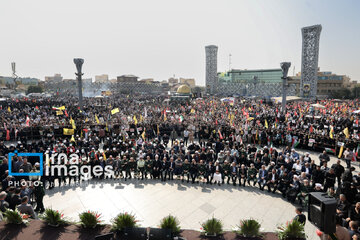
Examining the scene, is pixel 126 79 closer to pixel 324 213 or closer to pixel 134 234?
pixel 134 234

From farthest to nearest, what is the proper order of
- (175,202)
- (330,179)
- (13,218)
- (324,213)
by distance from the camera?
(330,179) → (175,202) → (13,218) → (324,213)

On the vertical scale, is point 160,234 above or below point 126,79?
below

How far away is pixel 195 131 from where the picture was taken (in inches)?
866

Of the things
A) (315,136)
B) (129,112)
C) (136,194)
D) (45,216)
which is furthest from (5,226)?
(129,112)

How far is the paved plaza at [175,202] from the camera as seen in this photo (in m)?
8.62

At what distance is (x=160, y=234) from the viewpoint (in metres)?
5.13

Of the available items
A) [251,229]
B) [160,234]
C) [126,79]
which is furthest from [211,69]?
[160,234]

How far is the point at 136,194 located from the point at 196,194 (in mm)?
2988

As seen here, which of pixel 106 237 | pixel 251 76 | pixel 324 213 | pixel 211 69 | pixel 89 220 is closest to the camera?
pixel 324 213

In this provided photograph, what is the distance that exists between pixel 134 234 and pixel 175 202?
492 cm

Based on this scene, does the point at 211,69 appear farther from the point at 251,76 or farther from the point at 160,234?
the point at 160,234

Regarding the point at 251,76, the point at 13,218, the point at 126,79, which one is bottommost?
the point at 13,218

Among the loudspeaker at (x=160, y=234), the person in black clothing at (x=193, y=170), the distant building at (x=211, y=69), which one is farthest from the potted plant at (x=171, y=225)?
the distant building at (x=211, y=69)

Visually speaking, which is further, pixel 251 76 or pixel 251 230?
pixel 251 76
